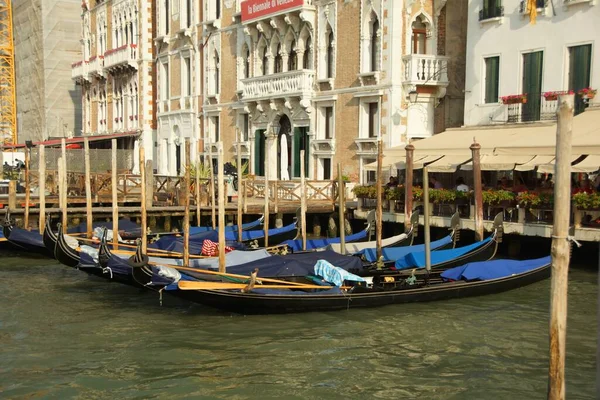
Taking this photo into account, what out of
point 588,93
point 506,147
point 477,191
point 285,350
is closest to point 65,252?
point 285,350

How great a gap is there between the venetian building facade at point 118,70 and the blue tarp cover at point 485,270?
2072cm

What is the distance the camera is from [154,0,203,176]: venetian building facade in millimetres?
27688

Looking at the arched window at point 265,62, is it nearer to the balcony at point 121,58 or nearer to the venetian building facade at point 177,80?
the venetian building facade at point 177,80

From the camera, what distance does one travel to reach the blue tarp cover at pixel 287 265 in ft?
39.8

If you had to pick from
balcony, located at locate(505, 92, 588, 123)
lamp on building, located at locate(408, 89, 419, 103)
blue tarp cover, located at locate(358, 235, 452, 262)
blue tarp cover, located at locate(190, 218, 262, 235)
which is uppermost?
lamp on building, located at locate(408, 89, 419, 103)

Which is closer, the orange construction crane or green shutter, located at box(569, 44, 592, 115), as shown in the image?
green shutter, located at box(569, 44, 592, 115)

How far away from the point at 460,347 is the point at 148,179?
40.2 ft

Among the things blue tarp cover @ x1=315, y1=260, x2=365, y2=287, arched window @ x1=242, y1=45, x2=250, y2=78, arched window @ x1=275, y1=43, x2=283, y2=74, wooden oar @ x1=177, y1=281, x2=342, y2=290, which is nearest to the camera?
wooden oar @ x1=177, y1=281, x2=342, y2=290

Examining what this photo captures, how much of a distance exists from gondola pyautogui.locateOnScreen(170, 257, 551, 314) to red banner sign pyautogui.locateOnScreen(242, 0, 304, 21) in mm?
11195

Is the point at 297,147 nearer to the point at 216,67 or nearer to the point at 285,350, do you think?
the point at 216,67

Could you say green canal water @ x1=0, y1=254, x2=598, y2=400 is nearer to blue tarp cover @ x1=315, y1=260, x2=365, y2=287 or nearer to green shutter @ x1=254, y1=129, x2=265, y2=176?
blue tarp cover @ x1=315, y1=260, x2=365, y2=287

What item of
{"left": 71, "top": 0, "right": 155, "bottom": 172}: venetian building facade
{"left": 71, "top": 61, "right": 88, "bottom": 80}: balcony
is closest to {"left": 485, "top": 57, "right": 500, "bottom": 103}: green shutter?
{"left": 71, "top": 0, "right": 155, "bottom": 172}: venetian building facade

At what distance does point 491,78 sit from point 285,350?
33.4 feet

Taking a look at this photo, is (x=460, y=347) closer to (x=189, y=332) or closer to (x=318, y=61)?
(x=189, y=332)
